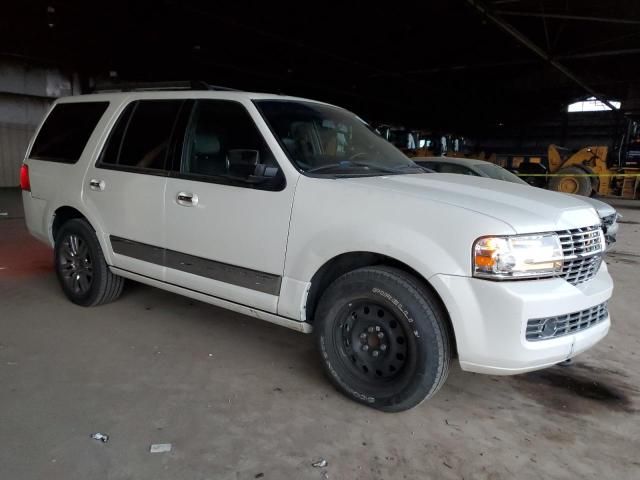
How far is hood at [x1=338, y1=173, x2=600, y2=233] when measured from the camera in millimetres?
2557

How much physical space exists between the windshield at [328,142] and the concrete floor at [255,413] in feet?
4.84

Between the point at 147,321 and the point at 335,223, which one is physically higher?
the point at 335,223

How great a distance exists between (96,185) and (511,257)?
11.0ft

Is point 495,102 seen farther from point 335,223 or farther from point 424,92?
point 335,223

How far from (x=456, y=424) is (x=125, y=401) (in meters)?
1.99

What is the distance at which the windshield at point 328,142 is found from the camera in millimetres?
3238

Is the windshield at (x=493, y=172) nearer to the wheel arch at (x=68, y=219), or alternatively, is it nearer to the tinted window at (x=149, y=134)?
the tinted window at (x=149, y=134)

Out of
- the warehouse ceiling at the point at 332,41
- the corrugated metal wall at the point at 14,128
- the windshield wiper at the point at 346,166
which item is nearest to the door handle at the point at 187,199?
the windshield wiper at the point at 346,166

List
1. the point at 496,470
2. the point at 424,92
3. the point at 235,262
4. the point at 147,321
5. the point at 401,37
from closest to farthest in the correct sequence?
the point at 496,470 → the point at 235,262 → the point at 147,321 → the point at 401,37 → the point at 424,92

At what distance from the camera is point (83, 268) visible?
4.46 m

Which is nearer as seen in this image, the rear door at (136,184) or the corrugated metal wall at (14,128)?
the rear door at (136,184)

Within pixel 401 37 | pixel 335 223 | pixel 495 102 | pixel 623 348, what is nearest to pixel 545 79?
pixel 495 102

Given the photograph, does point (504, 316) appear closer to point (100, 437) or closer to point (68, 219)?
point (100, 437)

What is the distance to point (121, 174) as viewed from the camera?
395 cm
